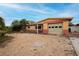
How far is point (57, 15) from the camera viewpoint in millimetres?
3447

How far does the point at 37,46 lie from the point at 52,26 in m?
0.34

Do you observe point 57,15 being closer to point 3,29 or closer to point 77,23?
point 77,23

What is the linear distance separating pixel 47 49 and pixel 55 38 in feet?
0.63

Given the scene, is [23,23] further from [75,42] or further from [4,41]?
[75,42]

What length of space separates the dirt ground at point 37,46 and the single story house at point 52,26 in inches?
2.9

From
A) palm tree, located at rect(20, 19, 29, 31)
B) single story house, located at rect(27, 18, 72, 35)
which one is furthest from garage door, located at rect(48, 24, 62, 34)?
palm tree, located at rect(20, 19, 29, 31)

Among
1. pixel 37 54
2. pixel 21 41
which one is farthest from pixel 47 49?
pixel 21 41

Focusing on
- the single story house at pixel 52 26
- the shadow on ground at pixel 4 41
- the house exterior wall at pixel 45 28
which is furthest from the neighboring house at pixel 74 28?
the shadow on ground at pixel 4 41

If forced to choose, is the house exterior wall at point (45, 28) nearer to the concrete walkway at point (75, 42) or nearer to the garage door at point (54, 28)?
the garage door at point (54, 28)

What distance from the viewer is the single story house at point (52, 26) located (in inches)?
136

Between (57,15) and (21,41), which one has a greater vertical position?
(57,15)

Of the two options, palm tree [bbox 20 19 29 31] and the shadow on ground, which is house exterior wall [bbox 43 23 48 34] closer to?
palm tree [bbox 20 19 29 31]

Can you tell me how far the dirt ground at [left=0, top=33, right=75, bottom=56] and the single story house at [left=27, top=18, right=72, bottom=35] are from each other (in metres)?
0.07

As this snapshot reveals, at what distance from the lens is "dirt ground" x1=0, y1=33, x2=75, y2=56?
11.2ft
